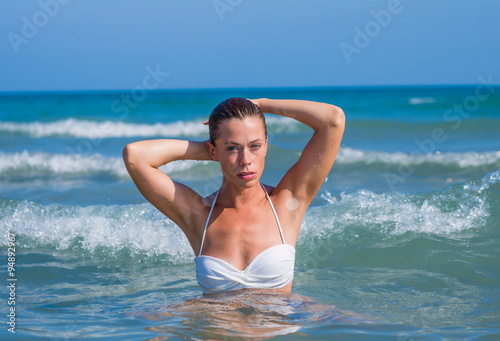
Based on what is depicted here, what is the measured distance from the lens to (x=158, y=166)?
11.3ft

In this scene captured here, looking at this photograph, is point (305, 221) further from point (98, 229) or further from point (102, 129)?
point (102, 129)

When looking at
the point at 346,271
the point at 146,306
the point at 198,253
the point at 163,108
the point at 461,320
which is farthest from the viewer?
the point at 163,108

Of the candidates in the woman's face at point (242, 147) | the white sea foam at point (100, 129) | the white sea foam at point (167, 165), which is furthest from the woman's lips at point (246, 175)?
the white sea foam at point (100, 129)

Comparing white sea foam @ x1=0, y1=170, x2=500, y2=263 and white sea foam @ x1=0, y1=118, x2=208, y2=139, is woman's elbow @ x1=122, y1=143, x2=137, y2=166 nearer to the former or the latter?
white sea foam @ x1=0, y1=170, x2=500, y2=263

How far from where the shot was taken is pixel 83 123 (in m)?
22.9

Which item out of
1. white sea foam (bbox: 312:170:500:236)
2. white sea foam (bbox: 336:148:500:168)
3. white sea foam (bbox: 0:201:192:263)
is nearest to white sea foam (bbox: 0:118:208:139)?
white sea foam (bbox: 336:148:500:168)

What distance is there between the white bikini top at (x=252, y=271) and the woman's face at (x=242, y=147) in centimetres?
36

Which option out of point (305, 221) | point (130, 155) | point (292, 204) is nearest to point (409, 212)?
point (305, 221)

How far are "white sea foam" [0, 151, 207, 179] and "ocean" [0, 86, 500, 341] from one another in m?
0.05

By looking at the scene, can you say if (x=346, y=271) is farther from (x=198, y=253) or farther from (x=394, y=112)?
(x=394, y=112)

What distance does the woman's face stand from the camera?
3.26 m

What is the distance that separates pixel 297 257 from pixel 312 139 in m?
2.91

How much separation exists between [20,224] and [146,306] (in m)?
3.46

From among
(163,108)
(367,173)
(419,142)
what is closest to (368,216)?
(367,173)
